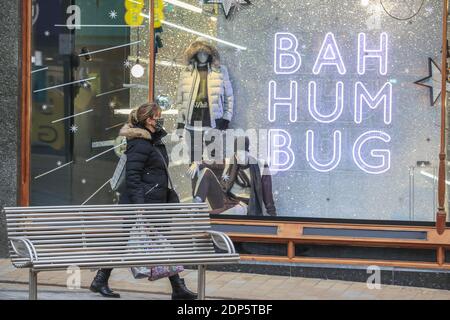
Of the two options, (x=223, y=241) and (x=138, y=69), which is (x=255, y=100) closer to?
(x=138, y=69)

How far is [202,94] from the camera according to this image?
11.2 meters

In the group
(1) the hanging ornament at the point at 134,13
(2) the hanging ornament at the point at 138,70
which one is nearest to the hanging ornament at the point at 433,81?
(2) the hanging ornament at the point at 138,70

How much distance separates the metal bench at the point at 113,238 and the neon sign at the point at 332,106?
249cm

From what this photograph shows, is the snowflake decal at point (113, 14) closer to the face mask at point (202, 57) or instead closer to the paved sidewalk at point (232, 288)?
the face mask at point (202, 57)

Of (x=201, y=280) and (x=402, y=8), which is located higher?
(x=402, y=8)

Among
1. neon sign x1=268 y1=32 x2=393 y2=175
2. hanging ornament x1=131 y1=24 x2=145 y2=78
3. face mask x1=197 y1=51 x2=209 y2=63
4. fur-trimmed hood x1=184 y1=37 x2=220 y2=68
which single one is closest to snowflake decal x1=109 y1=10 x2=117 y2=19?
hanging ornament x1=131 y1=24 x2=145 y2=78

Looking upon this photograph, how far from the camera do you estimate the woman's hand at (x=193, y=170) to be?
11.2 metres

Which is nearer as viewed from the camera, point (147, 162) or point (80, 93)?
point (147, 162)

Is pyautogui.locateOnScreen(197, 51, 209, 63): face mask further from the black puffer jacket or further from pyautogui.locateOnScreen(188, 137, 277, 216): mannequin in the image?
the black puffer jacket

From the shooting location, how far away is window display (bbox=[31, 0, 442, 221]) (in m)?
10.7

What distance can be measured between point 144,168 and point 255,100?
2.29m

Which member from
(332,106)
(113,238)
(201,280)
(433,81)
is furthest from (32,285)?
(433,81)

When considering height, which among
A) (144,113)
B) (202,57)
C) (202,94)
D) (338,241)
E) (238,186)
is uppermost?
(202,57)
